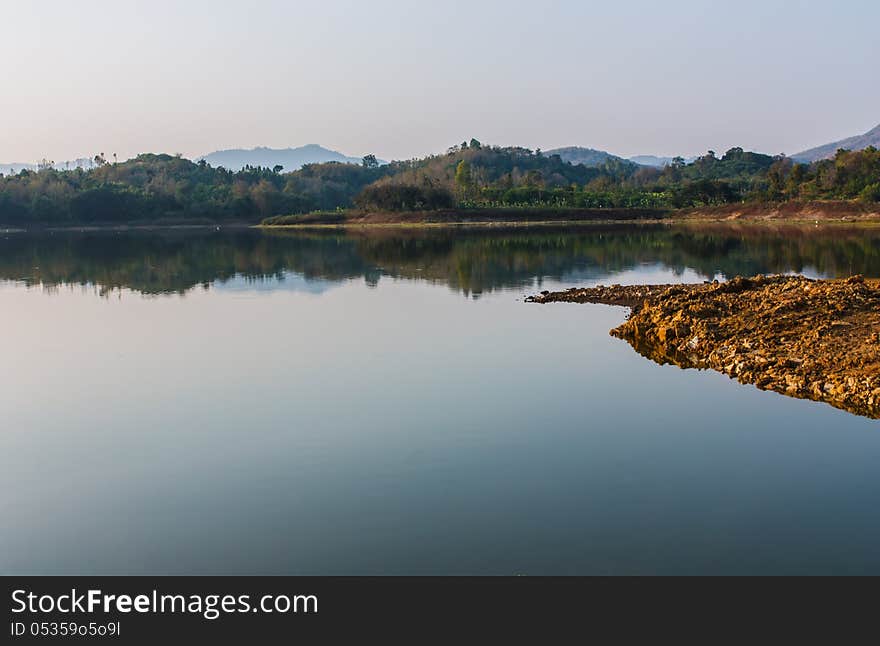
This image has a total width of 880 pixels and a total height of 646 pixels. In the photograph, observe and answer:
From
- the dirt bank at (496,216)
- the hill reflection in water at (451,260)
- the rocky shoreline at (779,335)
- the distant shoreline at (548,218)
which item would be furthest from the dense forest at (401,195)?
the rocky shoreline at (779,335)

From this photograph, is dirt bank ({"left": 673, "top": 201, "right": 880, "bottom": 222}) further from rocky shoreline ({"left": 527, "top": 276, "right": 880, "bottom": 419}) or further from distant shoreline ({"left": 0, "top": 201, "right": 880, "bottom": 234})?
rocky shoreline ({"left": 527, "top": 276, "right": 880, "bottom": 419})

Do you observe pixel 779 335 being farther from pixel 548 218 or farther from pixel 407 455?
pixel 548 218

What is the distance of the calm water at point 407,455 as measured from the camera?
8727 millimetres

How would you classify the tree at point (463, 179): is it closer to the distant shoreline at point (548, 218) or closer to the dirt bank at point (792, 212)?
the distant shoreline at point (548, 218)

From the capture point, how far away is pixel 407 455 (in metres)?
11.8

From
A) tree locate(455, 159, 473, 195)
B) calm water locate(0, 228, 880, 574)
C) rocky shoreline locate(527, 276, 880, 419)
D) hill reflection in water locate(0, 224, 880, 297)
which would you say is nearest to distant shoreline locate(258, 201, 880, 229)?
hill reflection in water locate(0, 224, 880, 297)

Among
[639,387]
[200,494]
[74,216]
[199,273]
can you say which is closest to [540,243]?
[199,273]

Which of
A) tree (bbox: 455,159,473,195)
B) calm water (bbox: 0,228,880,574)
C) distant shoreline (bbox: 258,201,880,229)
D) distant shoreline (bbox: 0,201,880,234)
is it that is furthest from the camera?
tree (bbox: 455,159,473,195)

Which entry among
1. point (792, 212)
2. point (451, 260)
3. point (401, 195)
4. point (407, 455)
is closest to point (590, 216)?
point (792, 212)

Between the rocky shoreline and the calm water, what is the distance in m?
0.65

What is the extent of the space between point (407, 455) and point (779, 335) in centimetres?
998

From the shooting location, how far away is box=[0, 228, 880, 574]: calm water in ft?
28.6
